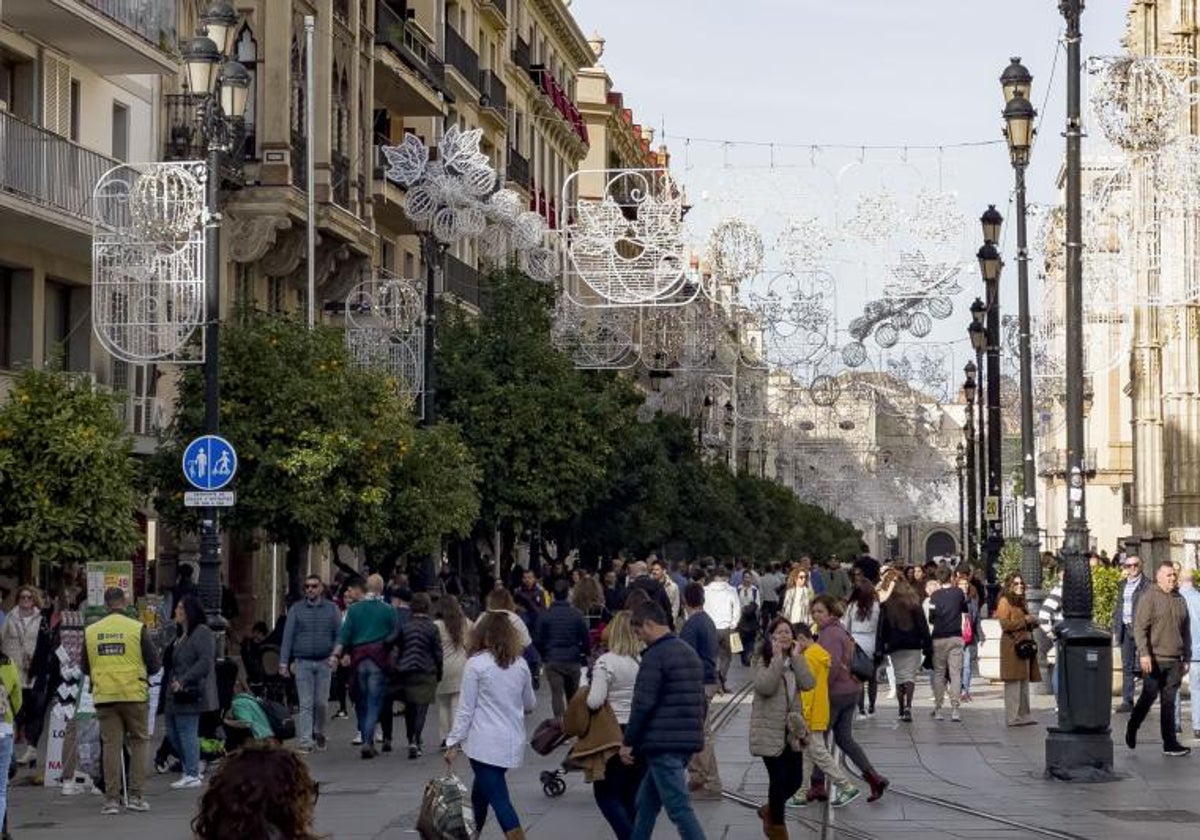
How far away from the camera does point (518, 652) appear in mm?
15312

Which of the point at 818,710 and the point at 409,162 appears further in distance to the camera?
the point at 409,162

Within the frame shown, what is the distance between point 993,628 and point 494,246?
29.1ft

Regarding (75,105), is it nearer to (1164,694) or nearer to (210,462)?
(210,462)

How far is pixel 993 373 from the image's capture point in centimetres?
4691

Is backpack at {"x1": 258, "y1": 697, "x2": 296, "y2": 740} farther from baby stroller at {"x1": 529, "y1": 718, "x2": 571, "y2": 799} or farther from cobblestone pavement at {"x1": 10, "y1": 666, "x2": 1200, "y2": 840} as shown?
baby stroller at {"x1": 529, "y1": 718, "x2": 571, "y2": 799}

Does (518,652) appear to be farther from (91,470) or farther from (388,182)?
(388,182)

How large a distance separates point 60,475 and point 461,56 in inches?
1362

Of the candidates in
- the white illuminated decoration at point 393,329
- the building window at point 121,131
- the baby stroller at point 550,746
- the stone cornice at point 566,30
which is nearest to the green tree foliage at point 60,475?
the baby stroller at point 550,746

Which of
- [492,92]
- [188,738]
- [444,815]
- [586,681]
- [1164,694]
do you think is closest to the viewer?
[444,815]

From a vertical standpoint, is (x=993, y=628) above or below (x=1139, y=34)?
below

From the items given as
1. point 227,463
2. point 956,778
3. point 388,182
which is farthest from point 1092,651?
point 388,182

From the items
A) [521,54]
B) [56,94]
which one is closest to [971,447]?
[521,54]

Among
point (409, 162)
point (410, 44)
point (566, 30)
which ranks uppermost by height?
point (566, 30)

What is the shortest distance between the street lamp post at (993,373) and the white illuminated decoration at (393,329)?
881 centimetres
